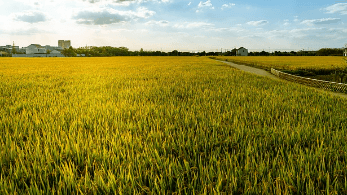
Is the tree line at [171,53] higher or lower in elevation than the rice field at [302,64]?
higher

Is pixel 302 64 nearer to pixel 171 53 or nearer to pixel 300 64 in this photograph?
pixel 300 64

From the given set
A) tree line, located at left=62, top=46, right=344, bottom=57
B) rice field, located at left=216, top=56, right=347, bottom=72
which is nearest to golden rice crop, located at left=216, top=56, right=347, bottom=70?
rice field, located at left=216, top=56, right=347, bottom=72

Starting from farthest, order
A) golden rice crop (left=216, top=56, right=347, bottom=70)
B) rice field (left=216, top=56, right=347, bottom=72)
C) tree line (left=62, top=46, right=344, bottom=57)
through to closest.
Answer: tree line (left=62, top=46, right=344, bottom=57), golden rice crop (left=216, top=56, right=347, bottom=70), rice field (left=216, top=56, right=347, bottom=72)

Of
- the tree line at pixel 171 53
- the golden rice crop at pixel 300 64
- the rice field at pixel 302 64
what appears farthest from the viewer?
the tree line at pixel 171 53

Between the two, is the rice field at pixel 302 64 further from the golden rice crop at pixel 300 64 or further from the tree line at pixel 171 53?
the tree line at pixel 171 53

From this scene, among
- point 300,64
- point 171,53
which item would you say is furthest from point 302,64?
point 171,53

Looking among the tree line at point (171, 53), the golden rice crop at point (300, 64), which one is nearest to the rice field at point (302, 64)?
the golden rice crop at point (300, 64)

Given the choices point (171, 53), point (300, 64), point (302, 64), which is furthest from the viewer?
point (171, 53)

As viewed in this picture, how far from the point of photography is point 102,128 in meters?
3.09

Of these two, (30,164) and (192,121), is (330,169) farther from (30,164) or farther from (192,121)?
(30,164)

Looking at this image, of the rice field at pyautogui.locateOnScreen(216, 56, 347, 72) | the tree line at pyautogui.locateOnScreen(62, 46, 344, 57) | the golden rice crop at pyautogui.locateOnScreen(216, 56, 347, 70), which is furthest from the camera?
the tree line at pyautogui.locateOnScreen(62, 46, 344, 57)

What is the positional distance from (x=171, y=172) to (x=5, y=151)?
1.79 meters

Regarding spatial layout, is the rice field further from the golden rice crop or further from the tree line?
the tree line

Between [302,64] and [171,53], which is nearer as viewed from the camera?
[302,64]
